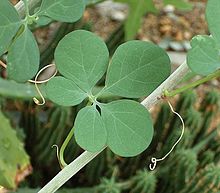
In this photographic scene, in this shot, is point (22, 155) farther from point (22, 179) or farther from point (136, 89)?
point (136, 89)

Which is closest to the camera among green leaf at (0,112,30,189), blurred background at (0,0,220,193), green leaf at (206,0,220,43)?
green leaf at (206,0,220,43)

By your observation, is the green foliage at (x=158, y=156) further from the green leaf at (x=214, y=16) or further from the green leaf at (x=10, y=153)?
the green leaf at (x=214, y=16)

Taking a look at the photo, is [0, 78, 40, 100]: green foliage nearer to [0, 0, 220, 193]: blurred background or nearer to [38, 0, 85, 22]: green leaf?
[0, 0, 220, 193]: blurred background

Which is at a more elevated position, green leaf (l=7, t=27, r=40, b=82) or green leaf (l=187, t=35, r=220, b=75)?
green leaf (l=187, t=35, r=220, b=75)

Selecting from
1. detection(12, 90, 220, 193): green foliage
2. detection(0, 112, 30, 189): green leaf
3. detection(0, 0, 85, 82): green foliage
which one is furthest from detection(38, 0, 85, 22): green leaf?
detection(12, 90, 220, 193): green foliage

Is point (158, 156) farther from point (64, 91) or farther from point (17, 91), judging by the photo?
point (64, 91)

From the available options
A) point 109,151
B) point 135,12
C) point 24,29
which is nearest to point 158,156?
point 109,151
